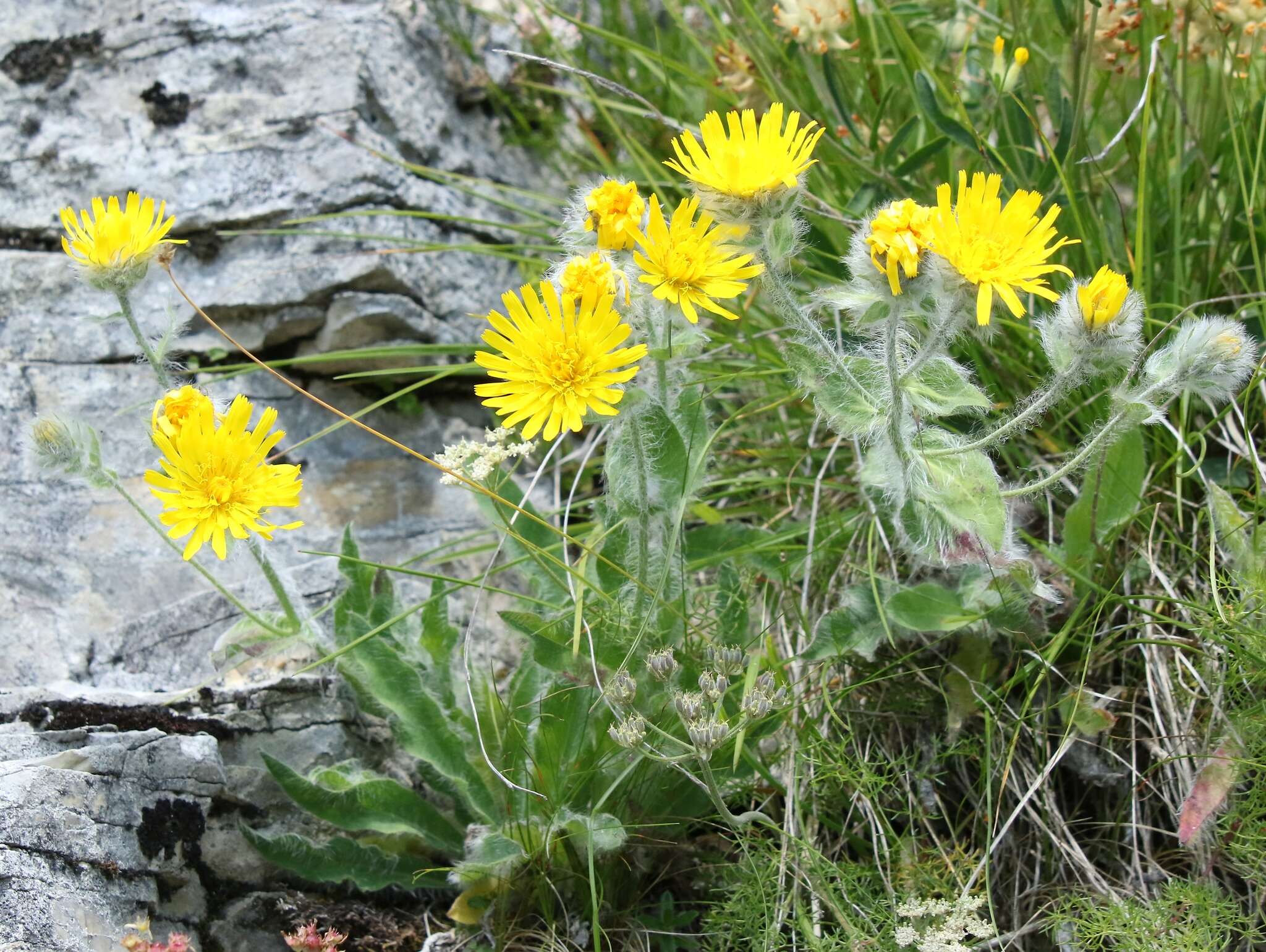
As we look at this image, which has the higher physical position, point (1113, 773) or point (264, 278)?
point (264, 278)

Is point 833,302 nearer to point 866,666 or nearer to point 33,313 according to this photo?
point 866,666

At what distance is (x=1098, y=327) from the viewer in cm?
149

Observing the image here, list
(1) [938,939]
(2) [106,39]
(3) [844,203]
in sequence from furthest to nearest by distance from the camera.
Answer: (2) [106,39], (3) [844,203], (1) [938,939]

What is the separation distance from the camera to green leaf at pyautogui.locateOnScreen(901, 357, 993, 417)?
1657 millimetres

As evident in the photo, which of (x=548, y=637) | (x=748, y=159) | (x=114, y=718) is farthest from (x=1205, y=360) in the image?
(x=114, y=718)

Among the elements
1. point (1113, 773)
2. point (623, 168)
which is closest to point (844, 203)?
point (623, 168)

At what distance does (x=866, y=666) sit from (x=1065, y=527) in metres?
0.43

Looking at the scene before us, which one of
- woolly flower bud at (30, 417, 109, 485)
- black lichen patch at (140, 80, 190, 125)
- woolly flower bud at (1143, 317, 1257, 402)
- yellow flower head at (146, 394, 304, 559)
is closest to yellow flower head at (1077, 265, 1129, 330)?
woolly flower bud at (1143, 317, 1257, 402)

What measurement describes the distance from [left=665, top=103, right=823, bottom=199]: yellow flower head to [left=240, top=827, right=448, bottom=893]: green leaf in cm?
122

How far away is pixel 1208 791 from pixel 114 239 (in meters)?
1.98

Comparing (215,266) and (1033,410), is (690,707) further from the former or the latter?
(215,266)

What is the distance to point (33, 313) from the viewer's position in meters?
2.54

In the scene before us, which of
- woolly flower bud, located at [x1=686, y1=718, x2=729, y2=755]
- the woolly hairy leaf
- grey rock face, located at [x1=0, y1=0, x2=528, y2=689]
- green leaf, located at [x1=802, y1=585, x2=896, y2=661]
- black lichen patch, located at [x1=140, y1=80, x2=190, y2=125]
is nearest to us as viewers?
woolly flower bud, located at [x1=686, y1=718, x2=729, y2=755]

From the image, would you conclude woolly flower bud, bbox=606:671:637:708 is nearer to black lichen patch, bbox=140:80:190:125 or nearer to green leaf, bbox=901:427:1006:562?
green leaf, bbox=901:427:1006:562
